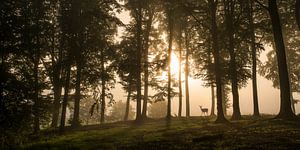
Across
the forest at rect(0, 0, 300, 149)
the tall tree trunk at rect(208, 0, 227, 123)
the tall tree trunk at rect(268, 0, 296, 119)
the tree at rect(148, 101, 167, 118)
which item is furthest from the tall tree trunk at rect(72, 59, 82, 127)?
the tree at rect(148, 101, 167, 118)

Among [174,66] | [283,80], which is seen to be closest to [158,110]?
[174,66]

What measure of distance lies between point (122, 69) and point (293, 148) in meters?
18.3

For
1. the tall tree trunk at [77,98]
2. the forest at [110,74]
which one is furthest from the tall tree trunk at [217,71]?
the tall tree trunk at [77,98]

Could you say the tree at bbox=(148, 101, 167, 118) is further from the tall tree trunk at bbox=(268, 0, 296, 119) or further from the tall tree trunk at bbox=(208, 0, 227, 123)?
the tall tree trunk at bbox=(268, 0, 296, 119)

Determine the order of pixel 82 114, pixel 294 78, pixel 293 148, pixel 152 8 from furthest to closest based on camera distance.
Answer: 1. pixel 82 114
2. pixel 294 78
3. pixel 152 8
4. pixel 293 148

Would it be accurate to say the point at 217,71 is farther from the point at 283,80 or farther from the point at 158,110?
the point at 158,110

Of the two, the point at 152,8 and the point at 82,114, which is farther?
the point at 82,114

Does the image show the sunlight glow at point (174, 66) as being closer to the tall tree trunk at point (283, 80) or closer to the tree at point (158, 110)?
the tall tree trunk at point (283, 80)

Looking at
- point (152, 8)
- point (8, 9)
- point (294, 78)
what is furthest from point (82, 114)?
point (8, 9)

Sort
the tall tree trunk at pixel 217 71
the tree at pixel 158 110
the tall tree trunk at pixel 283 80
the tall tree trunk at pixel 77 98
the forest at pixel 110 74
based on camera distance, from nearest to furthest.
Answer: the forest at pixel 110 74 < the tall tree trunk at pixel 283 80 < the tall tree trunk at pixel 217 71 < the tall tree trunk at pixel 77 98 < the tree at pixel 158 110

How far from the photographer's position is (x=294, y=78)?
39438 millimetres

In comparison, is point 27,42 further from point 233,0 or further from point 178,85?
point 178,85

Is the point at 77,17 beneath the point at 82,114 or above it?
above

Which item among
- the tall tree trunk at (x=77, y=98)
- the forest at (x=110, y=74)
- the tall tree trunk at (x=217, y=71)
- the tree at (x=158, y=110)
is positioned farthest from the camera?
Result: the tree at (x=158, y=110)
